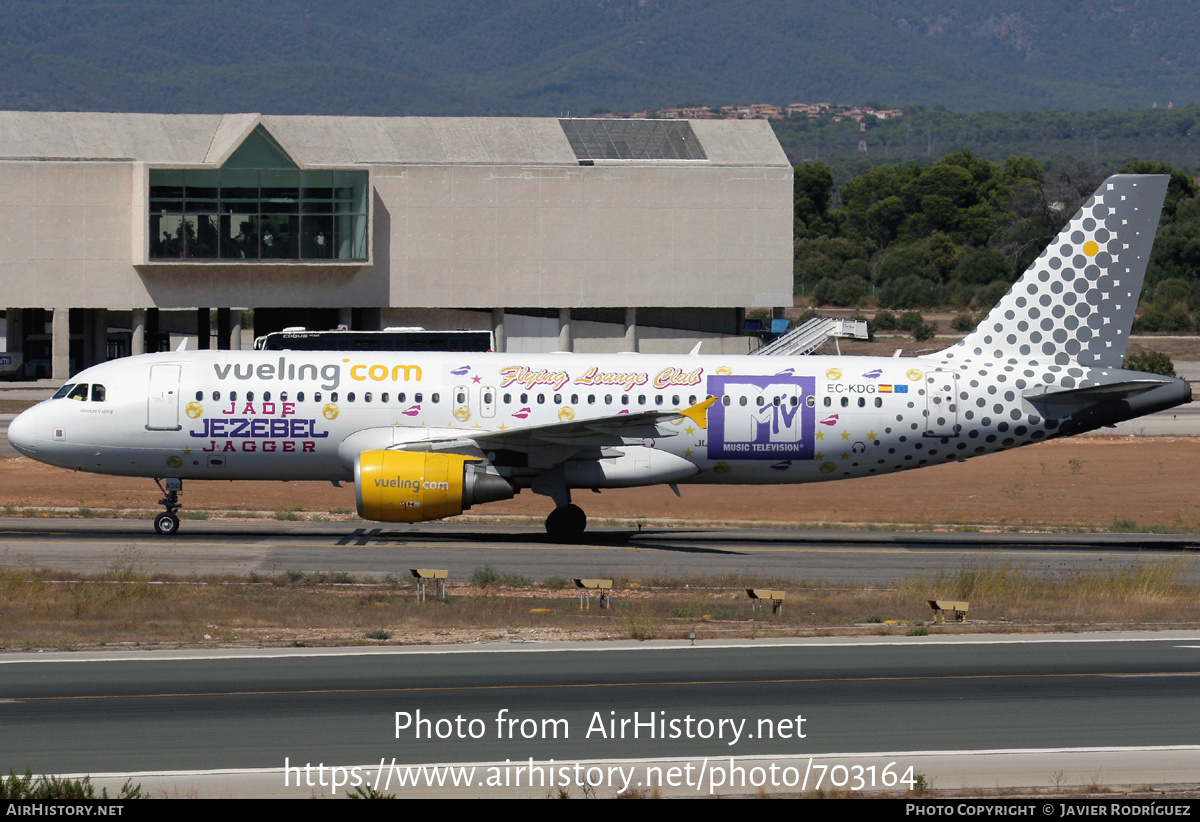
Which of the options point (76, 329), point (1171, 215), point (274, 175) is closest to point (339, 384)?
point (274, 175)

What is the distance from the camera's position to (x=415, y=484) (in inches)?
1152

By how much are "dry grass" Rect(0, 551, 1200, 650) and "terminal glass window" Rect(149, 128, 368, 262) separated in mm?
54542

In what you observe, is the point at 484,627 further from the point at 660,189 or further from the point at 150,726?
the point at 660,189

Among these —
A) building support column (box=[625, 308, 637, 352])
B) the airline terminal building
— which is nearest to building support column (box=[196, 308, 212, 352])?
the airline terminal building

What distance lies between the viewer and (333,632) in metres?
20.9

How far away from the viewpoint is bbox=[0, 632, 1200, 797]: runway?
46.0ft

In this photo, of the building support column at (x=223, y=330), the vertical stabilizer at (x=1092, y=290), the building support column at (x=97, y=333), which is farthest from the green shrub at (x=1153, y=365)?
the building support column at (x=97, y=333)

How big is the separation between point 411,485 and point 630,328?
6022cm

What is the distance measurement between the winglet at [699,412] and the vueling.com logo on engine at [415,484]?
5.02 meters

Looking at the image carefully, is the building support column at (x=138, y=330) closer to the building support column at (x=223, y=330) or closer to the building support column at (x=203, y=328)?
the building support column at (x=223, y=330)

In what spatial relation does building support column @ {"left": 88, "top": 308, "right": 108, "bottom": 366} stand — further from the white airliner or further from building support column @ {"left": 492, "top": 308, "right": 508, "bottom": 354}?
the white airliner

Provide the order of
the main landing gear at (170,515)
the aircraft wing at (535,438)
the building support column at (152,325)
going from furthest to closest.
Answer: the building support column at (152,325), the main landing gear at (170,515), the aircraft wing at (535,438)

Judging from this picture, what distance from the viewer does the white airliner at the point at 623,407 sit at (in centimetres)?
3089

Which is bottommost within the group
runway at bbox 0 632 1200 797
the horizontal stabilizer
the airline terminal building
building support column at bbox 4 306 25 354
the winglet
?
runway at bbox 0 632 1200 797
